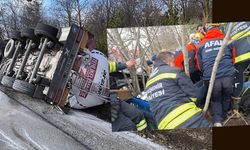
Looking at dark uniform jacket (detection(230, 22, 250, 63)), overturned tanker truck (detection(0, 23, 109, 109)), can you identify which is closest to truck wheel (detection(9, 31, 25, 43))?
overturned tanker truck (detection(0, 23, 109, 109))

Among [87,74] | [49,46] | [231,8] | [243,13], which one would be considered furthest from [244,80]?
[49,46]

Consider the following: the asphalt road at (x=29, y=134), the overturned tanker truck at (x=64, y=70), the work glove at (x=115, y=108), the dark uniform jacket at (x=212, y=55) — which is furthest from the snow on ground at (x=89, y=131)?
the dark uniform jacket at (x=212, y=55)

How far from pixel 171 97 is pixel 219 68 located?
51 centimetres

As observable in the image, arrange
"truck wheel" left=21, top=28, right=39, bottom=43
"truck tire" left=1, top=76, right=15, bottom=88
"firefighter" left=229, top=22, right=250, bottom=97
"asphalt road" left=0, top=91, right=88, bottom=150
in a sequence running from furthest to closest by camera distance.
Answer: "truck tire" left=1, top=76, right=15, bottom=88 < "truck wheel" left=21, top=28, right=39, bottom=43 < "asphalt road" left=0, top=91, right=88, bottom=150 < "firefighter" left=229, top=22, right=250, bottom=97

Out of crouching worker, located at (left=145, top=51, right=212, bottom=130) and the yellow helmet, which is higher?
the yellow helmet

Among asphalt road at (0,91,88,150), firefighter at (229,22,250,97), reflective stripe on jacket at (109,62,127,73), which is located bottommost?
asphalt road at (0,91,88,150)

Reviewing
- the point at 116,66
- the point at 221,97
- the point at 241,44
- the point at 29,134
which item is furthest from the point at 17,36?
the point at 241,44

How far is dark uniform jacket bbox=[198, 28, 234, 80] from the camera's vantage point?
10.2ft

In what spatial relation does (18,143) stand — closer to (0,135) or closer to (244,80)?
(0,135)

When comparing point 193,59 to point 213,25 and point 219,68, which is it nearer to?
point 219,68

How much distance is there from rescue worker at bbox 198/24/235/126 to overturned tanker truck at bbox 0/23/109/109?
983 millimetres

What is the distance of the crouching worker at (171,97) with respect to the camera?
125 inches

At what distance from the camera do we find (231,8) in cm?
371

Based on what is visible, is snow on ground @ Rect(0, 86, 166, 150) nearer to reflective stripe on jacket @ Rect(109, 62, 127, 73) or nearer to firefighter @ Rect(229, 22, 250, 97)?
reflective stripe on jacket @ Rect(109, 62, 127, 73)
